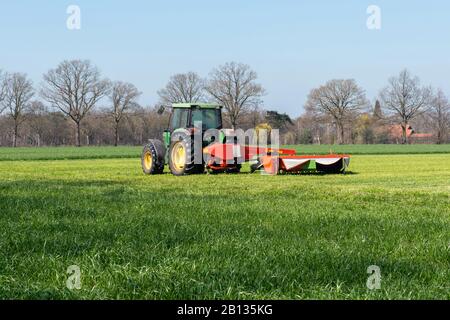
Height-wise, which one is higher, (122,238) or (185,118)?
(185,118)

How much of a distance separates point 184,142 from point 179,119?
58.4 inches

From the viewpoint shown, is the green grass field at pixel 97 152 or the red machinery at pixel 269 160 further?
the green grass field at pixel 97 152

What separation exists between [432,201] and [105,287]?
741 centimetres

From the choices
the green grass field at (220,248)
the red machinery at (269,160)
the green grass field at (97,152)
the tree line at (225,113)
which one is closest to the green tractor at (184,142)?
the red machinery at (269,160)

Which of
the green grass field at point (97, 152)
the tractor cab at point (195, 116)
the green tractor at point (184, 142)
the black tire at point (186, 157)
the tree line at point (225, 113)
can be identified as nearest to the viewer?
the black tire at point (186, 157)

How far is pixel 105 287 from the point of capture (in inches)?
145

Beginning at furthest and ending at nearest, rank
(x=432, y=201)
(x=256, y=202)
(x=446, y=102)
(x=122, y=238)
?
1. (x=446, y=102)
2. (x=432, y=201)
3. (x=256, y=202)
4. (x=122, y=238)

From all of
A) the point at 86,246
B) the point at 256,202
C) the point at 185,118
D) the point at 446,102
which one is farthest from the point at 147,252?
the point at 446,102

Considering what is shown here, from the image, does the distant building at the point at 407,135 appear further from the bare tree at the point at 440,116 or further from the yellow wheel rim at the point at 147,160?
the yellow wheel rim at the point at 147,160

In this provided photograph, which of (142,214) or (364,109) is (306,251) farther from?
(364,109)

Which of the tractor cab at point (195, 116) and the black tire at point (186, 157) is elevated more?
the tractor cab at point (195, 116)

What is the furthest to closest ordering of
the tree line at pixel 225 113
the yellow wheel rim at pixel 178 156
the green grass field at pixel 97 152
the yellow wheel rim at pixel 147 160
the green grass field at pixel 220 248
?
1. the tree line at pixel 225 113
2. the green grass field at pixel 97 152
3. the yellow wheel rim at pixel 147 160
4. the yellow wheel rim at pixel 178 156
5. the green grass field at pixel 220 248

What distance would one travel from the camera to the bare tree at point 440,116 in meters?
89.4

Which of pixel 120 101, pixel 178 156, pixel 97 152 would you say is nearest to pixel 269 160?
pixel 178 156
